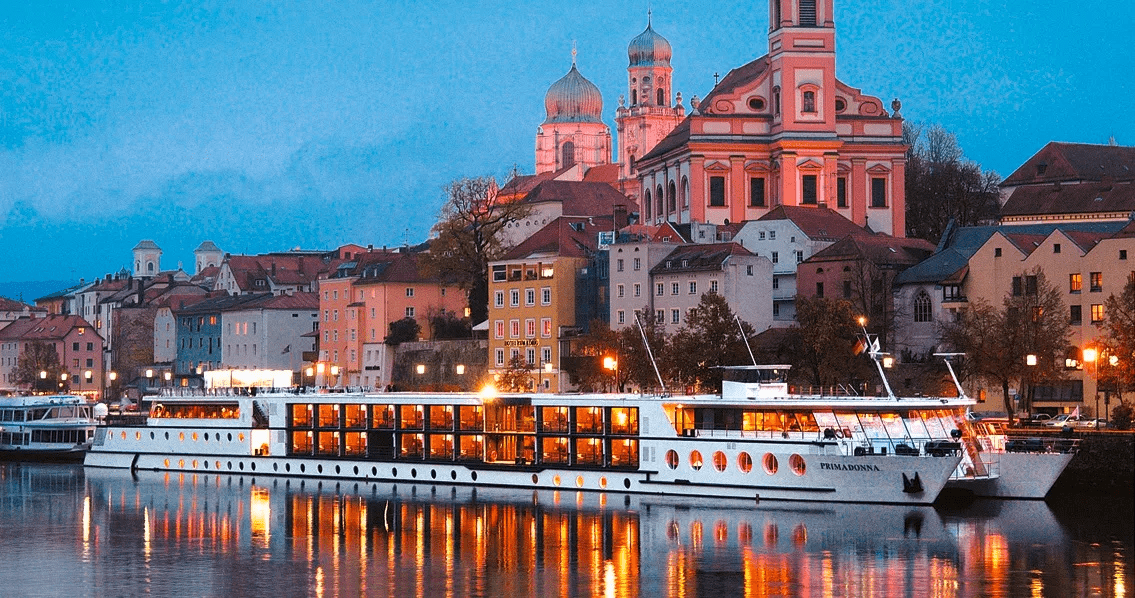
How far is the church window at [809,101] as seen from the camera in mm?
110000

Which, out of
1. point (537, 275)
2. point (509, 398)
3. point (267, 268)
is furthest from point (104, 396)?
point (509, 398)

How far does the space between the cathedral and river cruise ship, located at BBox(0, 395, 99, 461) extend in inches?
1535

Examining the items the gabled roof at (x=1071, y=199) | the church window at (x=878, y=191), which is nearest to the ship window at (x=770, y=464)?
the gabled roof at (x=1071, y=199)

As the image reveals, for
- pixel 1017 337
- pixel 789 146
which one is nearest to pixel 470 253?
pixel 789 146

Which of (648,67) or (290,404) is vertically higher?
(648,67)

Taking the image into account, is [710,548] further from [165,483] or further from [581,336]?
[581,336]

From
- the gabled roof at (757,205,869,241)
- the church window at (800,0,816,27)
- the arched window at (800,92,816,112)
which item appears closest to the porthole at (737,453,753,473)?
the gabled roof at (757,205,869,241)

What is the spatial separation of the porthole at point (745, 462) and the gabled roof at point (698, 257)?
31.9m

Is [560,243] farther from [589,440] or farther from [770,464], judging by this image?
[770,464]

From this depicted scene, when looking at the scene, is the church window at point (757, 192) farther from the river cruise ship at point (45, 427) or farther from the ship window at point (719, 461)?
the ship window at point (719, 461)

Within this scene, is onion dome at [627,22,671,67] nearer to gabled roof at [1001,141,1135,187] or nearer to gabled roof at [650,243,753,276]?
gabled roof at [1001,141,1135,187]

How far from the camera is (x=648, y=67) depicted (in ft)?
605

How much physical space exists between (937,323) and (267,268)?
261ft

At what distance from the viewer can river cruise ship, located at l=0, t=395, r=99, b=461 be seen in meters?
87.5
